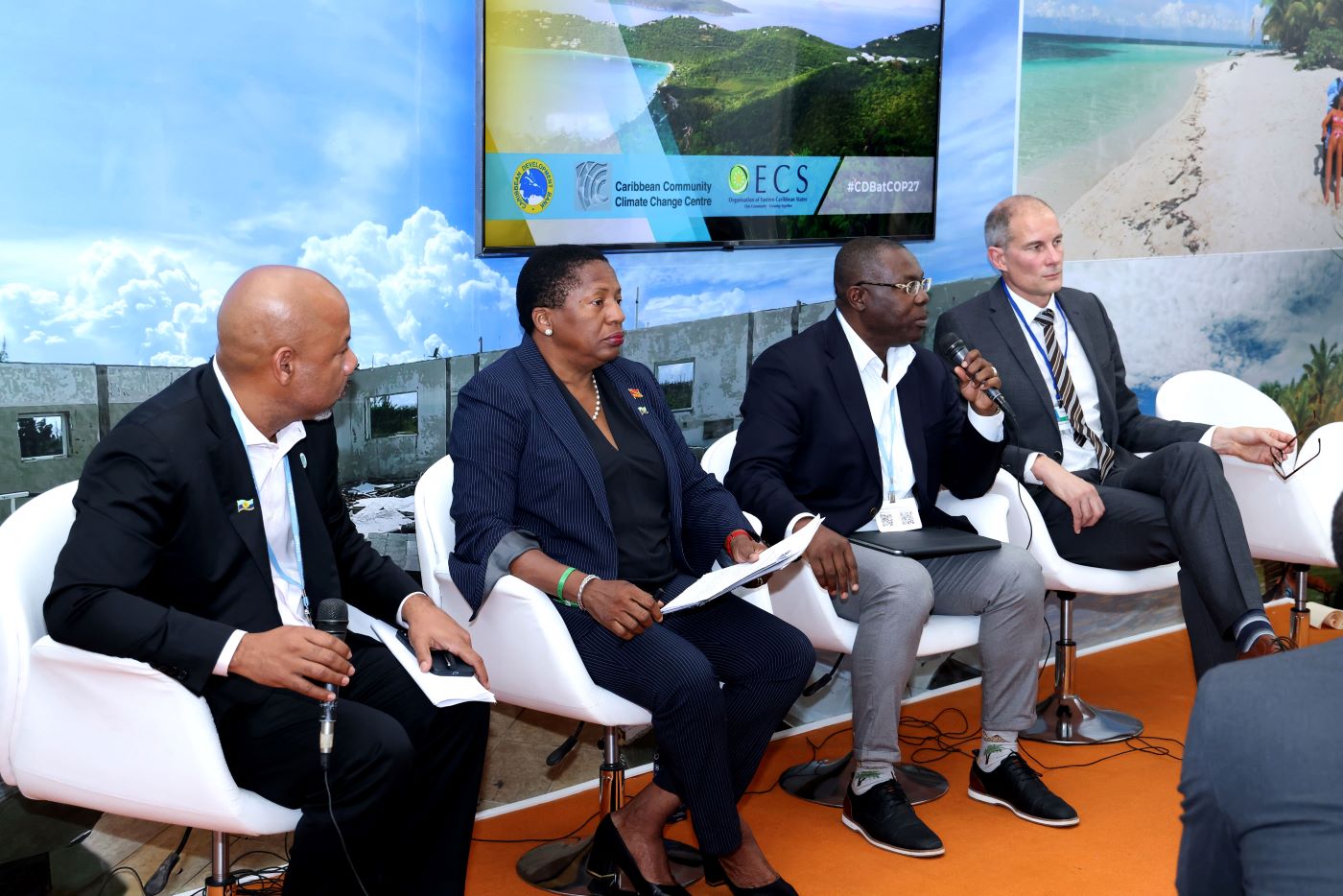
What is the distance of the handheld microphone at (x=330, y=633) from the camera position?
2.24 m

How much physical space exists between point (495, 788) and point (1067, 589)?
1.78 m

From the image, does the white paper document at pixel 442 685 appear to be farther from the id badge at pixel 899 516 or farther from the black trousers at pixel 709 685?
the id badge at pixel 899 516

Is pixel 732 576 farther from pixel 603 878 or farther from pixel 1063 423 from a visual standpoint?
pixel 1063 423

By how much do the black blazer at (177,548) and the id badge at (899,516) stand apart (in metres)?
1.62

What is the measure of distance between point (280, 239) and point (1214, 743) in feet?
8.21

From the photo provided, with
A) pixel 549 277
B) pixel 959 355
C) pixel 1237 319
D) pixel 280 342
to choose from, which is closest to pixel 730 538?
pixel 549 277

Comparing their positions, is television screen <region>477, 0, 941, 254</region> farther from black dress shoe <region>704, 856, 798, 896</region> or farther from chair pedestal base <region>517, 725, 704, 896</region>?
black dress shoe <region>704, 856, 798, 896</region>

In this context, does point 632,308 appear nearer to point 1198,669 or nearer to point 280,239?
point 280,239

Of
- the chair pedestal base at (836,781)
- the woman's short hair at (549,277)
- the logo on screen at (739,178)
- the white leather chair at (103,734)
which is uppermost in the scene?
the logo on screen at (739,178)

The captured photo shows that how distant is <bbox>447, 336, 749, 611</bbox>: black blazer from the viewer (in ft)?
9.61

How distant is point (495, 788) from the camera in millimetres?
3670

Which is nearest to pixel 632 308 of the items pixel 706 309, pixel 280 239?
pixel 706 309

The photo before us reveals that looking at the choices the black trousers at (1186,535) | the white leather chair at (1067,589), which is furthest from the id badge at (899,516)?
the black trousers at (1186,535)

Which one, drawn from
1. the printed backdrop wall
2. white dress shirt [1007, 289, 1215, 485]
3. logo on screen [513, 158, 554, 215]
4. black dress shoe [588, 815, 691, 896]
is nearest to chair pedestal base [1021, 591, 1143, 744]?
white dress shirt [1007, 289, 1215, 485]
